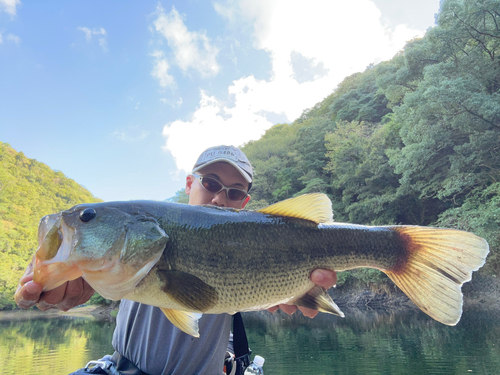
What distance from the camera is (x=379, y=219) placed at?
84.9 feet

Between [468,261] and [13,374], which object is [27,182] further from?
[468,261]

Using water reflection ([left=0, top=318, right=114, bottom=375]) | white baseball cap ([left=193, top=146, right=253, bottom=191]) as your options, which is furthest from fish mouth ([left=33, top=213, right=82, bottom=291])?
water reflection ([left=0, top=318, right=114, bottom=375])

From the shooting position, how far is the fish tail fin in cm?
188

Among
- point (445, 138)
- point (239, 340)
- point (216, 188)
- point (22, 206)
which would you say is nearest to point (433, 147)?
point (445, 138)

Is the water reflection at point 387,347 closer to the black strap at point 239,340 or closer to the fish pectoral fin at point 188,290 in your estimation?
the black strap at point 239,340

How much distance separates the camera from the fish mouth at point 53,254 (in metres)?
1.63

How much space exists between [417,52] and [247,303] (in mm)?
24226

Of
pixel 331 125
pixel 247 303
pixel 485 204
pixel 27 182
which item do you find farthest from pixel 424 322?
pixel 27 182

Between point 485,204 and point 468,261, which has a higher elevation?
point 485,204

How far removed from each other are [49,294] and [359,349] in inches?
540

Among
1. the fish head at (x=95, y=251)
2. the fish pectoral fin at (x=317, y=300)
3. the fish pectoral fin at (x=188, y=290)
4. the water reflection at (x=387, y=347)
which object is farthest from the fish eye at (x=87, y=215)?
the water reflection at (x=387, y=347)

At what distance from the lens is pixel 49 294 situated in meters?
1.83

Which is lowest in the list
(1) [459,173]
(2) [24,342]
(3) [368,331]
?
(2) [24,342]

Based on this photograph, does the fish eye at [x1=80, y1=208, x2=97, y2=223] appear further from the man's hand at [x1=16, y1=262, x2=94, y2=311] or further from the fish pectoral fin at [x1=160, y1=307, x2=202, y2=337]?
the fish pectoral fin at [x1=160, y1=307, x2=202, y2=337]
